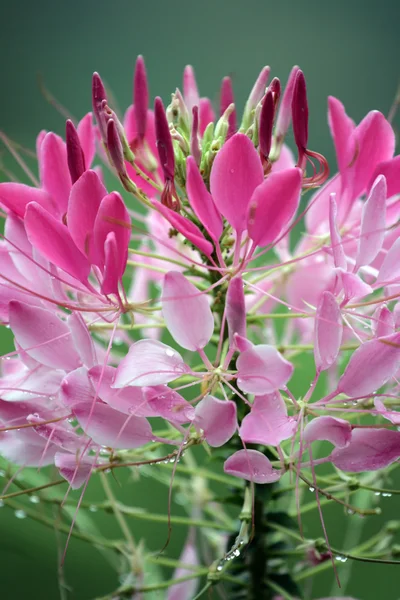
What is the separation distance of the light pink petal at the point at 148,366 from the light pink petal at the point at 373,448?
13 cm

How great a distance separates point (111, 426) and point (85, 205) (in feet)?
0.53

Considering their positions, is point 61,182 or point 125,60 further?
point 125,60

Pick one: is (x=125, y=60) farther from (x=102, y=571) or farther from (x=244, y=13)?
(x=102, y=571)

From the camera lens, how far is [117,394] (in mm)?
453

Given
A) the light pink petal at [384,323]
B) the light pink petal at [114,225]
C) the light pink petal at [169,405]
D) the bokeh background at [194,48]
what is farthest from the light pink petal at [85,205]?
the bokeh background at [194,48]

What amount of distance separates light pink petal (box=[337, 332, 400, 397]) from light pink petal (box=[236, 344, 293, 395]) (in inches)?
2.3

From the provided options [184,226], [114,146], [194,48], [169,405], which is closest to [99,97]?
[114,146]

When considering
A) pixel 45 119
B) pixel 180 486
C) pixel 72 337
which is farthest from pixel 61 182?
pixel 45 119

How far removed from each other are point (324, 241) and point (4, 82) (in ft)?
7.23

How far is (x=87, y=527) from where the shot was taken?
2.78 feet

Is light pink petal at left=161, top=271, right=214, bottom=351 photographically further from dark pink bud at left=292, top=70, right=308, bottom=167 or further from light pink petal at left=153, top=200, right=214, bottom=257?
dark pink bud at left=292, top=70, right=308, bottom=167

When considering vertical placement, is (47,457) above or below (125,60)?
below

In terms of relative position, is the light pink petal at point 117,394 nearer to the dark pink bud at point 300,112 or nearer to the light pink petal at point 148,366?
the light pink petal at point 148,366

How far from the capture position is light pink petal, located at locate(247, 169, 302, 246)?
44cm
